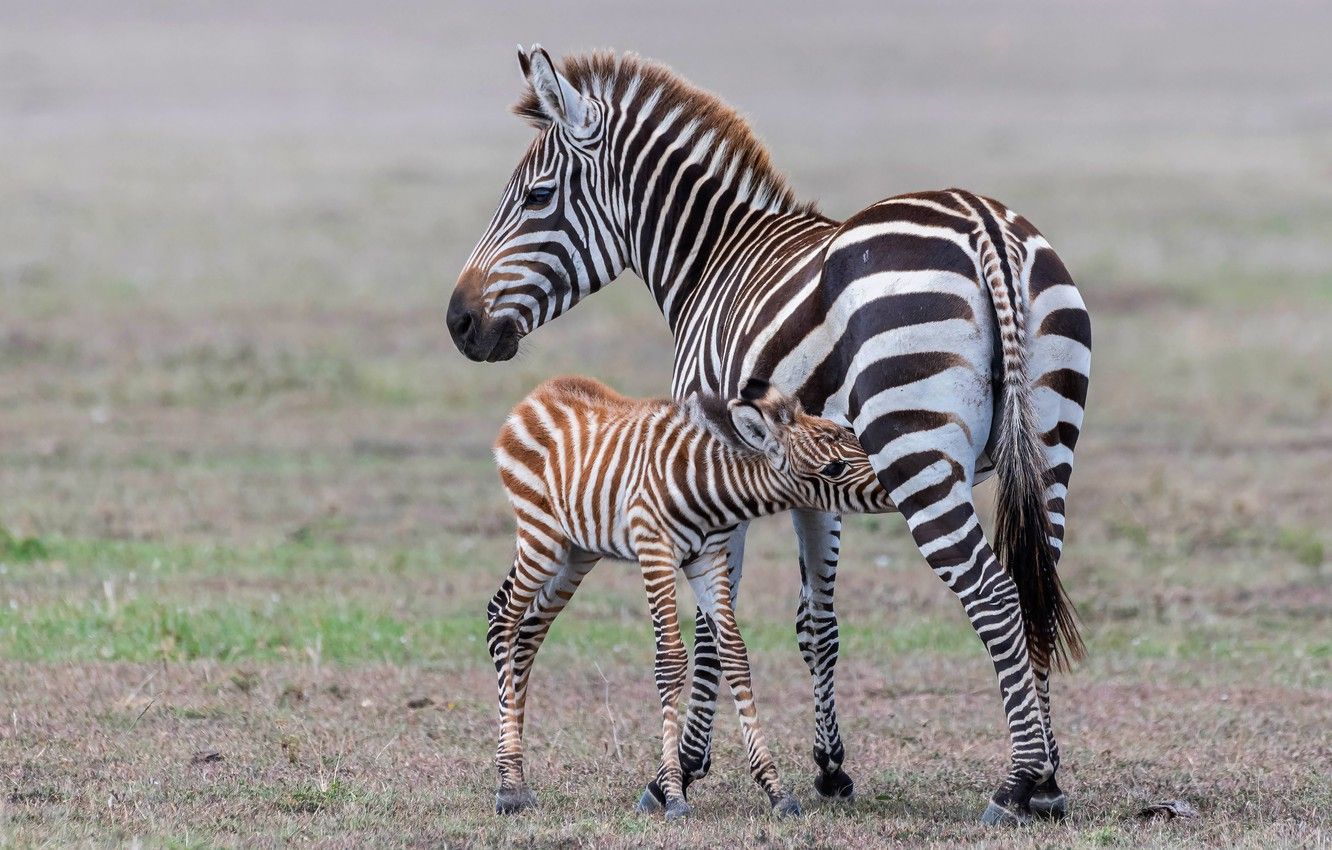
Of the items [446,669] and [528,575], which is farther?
[446,669]

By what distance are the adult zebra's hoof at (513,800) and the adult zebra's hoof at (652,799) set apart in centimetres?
41

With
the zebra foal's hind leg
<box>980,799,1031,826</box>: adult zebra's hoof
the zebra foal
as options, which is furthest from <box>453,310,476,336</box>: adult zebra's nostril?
<box>980,799,1031,826</box>: adult zebra's hoof

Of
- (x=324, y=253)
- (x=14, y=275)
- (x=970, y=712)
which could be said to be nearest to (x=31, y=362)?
(x=14, y=275)

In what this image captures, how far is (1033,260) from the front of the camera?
625cm

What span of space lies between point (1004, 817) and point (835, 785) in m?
0.97

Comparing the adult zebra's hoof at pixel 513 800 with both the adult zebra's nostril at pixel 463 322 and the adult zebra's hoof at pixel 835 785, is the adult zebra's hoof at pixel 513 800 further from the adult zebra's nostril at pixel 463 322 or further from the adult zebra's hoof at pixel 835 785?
the adult zebra's nostril at pixel 463 322

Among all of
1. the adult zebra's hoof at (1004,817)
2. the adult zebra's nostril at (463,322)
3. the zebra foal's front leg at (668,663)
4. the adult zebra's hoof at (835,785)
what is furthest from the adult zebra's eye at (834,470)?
the adult zebra's nostril at (463,322)

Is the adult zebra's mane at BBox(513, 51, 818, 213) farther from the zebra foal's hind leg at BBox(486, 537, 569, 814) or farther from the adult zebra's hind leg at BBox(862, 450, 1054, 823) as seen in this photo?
the zebra foal's hind leg at BBox(486, 537, 569, 814)

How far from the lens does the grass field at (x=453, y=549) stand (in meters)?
6.77

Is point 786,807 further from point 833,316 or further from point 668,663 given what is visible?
point 833,316

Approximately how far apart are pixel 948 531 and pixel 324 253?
980 inches

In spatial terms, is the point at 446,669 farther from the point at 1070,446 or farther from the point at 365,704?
the point at 1070,446

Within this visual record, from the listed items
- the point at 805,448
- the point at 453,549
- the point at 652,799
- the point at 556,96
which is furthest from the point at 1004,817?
the point at 453,549

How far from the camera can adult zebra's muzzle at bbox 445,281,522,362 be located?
7.55 metres
